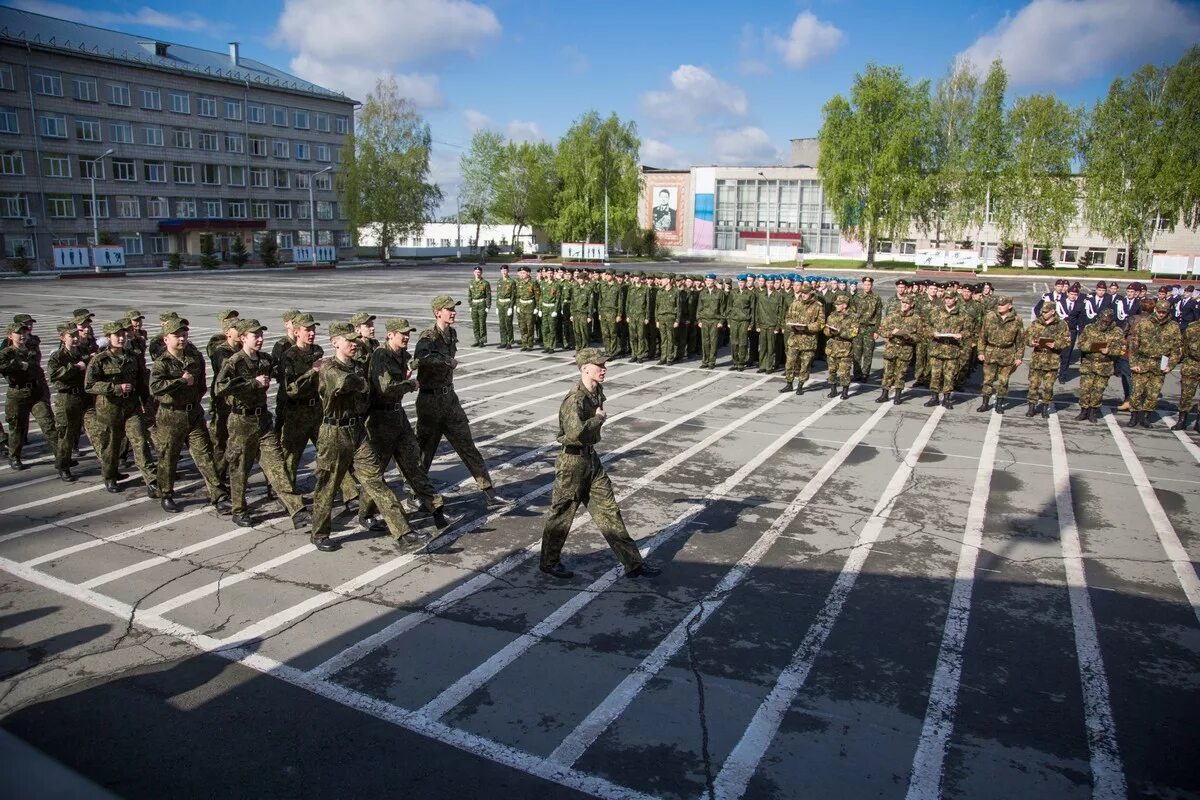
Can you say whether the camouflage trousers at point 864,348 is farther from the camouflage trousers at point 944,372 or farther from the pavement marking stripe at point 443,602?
the pavement marking stripe at point 443,602

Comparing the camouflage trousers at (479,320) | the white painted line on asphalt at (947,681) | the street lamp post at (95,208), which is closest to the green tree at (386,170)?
the street lamp post at (95,208)

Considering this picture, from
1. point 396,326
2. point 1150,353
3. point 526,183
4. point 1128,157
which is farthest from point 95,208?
point 1128,157

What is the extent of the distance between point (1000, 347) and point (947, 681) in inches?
381

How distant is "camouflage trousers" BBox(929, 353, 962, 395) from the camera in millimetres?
13883

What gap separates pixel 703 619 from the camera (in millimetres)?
6090

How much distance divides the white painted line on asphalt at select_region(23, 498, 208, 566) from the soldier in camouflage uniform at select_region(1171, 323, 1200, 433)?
47.0 ft

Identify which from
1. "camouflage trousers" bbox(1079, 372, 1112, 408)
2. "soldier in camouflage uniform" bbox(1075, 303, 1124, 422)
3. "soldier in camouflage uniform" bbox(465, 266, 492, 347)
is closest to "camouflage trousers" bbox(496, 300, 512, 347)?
"soldier in camouflage uniform" bbox(465, 266, 492, 347)

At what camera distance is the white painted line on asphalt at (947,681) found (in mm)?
4328

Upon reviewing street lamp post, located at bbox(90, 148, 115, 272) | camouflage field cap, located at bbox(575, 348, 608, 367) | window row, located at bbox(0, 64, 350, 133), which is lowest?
camouflage field cap, located at bbox(575, 348, 608, 367)

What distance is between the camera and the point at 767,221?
83500 millimetres

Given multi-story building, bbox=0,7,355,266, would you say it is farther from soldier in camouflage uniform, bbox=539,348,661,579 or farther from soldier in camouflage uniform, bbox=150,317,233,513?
soldier in camouflage uniform, bbox=539,348,661,579

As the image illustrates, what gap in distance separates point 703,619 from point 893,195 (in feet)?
194

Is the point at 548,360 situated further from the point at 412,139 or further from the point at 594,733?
the point at 412,139

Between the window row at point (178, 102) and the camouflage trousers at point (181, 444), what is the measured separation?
59.8 m
